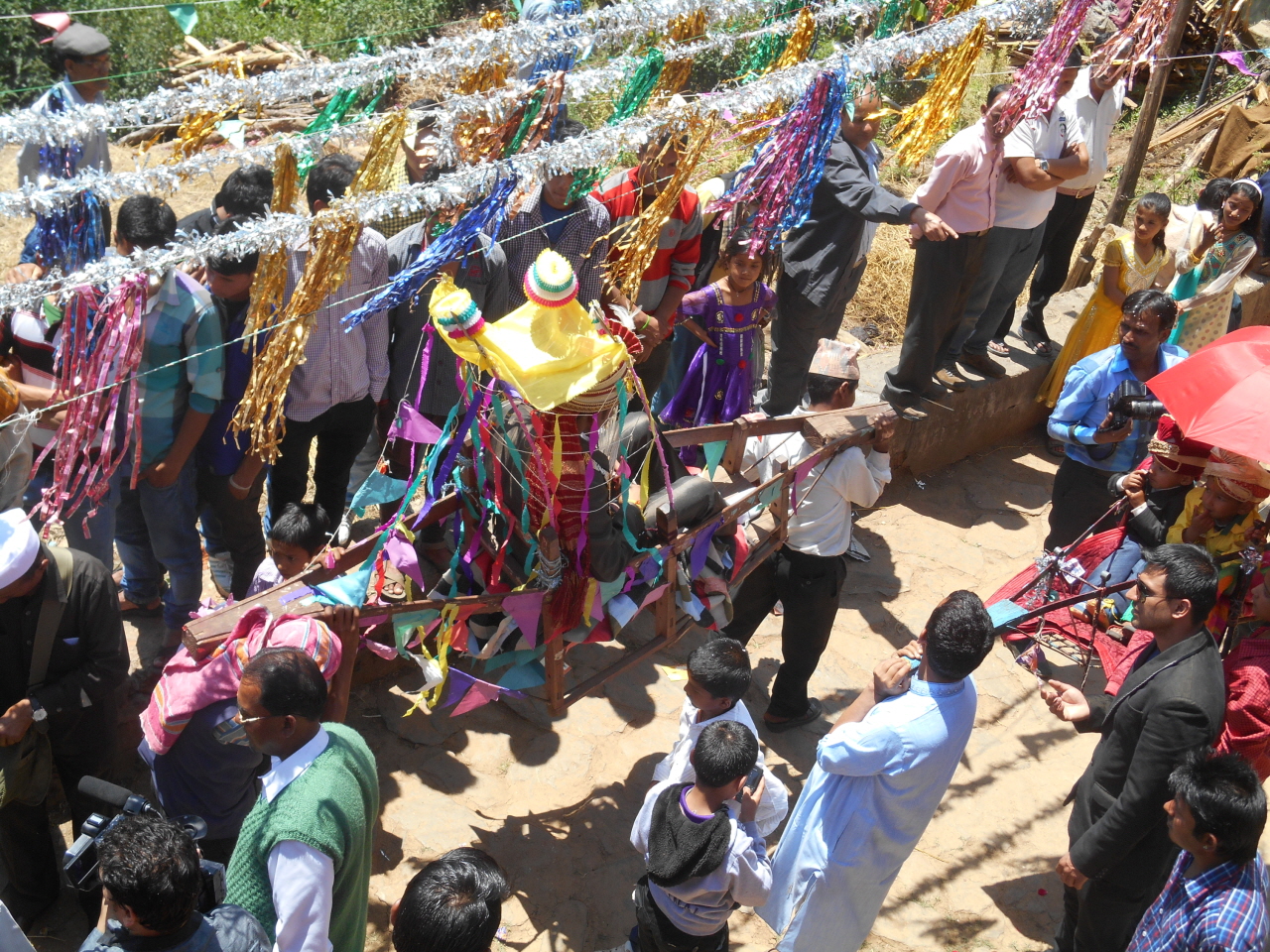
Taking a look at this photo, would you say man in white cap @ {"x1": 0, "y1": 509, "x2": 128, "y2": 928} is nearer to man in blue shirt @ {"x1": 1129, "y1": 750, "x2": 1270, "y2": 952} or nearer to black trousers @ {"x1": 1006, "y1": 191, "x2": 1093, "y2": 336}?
man in blue shirt @ {"x1": 1129, "y1": 750, "x2": 1270, "y2": 952}

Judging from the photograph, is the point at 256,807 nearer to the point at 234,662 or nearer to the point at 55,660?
the point at 234,662

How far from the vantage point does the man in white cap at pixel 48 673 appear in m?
3.15

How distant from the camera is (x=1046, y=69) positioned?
17.9 feet

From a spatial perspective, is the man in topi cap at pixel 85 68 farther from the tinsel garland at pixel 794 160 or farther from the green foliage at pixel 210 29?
the green foliage at pixel 210 29

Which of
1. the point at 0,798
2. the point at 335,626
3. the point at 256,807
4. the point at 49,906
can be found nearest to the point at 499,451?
the point at 335,626

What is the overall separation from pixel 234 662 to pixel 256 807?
1.63 feet

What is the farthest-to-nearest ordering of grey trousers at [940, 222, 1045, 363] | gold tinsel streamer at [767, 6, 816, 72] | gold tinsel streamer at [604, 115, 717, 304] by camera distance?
grey trousers at [940, 222, 1045, 363] → gold tinsel streamer at [767, 6, 816, 72] → gold tinsel streamer at [604, 115, 717, 304]

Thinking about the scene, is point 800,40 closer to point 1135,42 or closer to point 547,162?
point 547,162

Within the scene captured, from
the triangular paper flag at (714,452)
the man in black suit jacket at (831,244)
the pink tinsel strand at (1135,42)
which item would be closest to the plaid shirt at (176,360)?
the triangular paper flag at (714,452)

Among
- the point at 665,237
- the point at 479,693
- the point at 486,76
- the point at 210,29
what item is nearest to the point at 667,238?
the point at 665,237

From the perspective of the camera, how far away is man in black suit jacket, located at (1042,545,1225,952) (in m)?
3.19

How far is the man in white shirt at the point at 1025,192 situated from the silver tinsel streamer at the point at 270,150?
2196 mm

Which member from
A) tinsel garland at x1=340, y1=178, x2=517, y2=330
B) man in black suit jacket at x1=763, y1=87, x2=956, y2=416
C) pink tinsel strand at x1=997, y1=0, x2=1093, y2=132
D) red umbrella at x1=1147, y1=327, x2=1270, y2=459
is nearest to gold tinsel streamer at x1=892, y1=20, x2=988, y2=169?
man in black suit jacket at x1=763, y1=87, x2=956, y2=416

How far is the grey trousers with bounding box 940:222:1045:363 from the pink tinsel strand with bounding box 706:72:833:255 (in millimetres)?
2037
